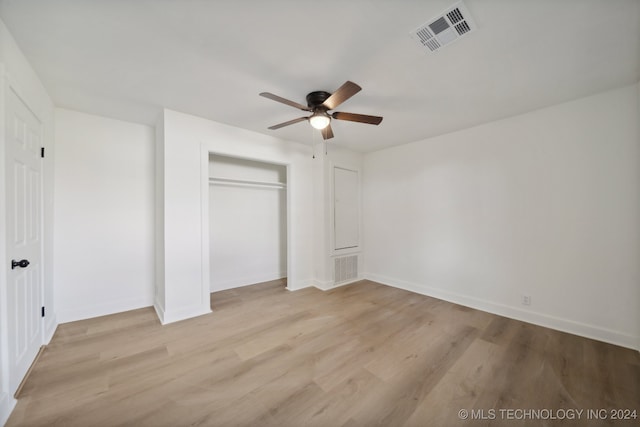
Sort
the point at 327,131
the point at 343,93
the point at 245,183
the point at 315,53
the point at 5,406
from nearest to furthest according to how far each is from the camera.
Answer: the point at 5,406, the point at 315,53, the point at 343,93, the point at 327,131, the point at 245,183

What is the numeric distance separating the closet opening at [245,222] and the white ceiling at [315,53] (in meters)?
1.44

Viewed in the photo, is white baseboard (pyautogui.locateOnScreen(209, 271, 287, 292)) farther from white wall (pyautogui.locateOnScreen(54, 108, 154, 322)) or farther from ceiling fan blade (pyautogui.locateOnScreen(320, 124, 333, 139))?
ceiling fan blade (pyautogui.locateOnScreen(320, 124, 333, 139))

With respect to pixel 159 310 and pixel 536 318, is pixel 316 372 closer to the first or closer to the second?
pixel 159 310

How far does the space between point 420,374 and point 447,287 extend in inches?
79.2

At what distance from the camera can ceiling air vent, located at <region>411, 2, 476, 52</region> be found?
1455 mm

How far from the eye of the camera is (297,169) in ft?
13.4

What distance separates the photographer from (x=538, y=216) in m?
2.79

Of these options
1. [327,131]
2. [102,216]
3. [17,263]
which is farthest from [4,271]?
[327,131]

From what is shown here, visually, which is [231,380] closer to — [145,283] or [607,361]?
[145,283]

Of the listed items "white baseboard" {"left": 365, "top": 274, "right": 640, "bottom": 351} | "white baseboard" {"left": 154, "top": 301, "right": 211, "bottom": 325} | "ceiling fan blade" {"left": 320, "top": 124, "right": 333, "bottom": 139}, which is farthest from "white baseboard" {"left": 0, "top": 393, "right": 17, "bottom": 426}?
"white baseboard" {"left": 365, "top": 274, "right": 640, "bottom": 351}

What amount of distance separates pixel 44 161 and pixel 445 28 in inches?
149

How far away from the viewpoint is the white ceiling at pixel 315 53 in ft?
4.76

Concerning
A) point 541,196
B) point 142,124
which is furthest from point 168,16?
point 541,196

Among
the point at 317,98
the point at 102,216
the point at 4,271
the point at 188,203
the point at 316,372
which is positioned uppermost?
the point at 317,98
